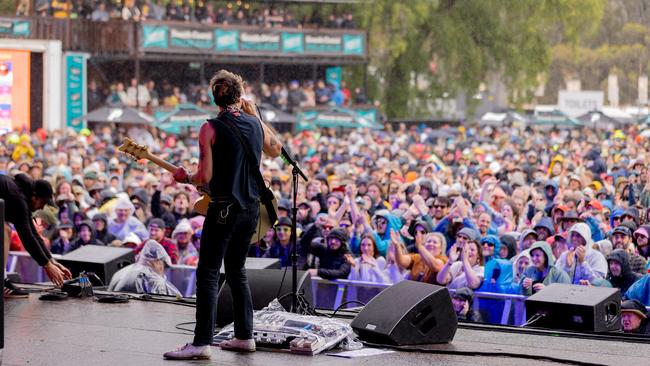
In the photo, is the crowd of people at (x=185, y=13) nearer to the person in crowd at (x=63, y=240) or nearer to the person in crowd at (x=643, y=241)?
the person in crowd at (x=63, y=240)

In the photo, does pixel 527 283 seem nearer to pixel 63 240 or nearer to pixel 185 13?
pixel 63 240

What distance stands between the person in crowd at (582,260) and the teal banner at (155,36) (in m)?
27.9

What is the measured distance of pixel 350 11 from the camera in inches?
1769

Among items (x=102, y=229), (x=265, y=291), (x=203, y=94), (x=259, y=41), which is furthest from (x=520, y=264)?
(x=259, y=41)

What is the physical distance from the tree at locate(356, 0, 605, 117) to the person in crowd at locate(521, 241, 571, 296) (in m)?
35.7

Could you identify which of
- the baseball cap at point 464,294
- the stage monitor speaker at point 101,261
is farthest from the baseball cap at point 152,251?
the baseball cap at point 464,294

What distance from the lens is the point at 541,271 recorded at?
10492 mm

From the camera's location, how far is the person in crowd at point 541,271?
10297 mm

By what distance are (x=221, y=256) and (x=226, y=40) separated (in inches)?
1275

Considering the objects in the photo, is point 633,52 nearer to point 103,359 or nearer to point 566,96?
point 566,96

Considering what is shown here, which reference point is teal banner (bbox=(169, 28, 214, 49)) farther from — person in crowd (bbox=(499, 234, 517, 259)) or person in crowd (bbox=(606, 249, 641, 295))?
person in crowd (bbox=(606, 249, 641, 295))

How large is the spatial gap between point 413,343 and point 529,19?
1621 inches

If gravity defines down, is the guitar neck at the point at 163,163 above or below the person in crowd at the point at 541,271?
above

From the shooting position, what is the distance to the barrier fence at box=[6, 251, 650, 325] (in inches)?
387
